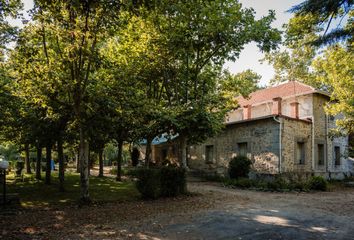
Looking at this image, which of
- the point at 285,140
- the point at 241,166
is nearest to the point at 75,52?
the point at 241,166

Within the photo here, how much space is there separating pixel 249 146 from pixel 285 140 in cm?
274

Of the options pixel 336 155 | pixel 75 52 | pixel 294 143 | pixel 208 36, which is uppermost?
pixel 208 36

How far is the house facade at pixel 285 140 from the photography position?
19500mm

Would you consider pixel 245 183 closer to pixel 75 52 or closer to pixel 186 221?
pixel 186 221

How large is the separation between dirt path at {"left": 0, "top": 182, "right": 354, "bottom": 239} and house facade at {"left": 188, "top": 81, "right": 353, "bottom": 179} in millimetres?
7771

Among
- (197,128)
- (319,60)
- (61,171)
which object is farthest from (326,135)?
(61,171)

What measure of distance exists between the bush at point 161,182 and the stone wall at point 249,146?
8196 mm

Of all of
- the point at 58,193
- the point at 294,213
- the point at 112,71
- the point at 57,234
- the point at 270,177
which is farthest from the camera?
the point at 270,177

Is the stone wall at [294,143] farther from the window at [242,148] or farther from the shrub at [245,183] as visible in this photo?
the window at [242,148]

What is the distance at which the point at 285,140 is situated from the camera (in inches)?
765

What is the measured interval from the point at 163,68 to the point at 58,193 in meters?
7.92

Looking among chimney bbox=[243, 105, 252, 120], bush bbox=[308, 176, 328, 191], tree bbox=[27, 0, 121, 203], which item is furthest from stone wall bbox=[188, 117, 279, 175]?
tree bbox=[27, 0, 121, 203]

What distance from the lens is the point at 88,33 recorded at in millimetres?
10320

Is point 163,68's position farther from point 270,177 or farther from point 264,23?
point 270,177
